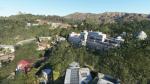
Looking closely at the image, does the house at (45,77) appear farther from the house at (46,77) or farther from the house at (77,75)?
the house at (77,75)

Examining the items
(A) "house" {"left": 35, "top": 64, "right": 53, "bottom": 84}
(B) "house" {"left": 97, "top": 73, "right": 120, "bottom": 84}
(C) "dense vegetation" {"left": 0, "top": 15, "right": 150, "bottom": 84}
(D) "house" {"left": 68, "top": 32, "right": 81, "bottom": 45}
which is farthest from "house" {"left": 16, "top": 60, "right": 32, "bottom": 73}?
(B) "house" {"left": 97, "top": 73, "right": 120, "bottom": 84}

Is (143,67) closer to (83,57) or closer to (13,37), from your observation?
(83,57)

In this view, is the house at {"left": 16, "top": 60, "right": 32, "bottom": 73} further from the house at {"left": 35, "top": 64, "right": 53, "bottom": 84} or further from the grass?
the house at {"left": 35, "top": 64, "right": 53, "bottom": 84}

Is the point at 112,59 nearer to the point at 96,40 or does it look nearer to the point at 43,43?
the point at 96,40

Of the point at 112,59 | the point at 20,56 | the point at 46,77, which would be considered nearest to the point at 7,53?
the point at 20,56

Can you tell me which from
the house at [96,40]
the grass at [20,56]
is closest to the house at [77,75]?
the house at [96,40]

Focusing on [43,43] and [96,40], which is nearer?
[96,40]

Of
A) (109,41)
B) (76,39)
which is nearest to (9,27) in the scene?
(76,39)
